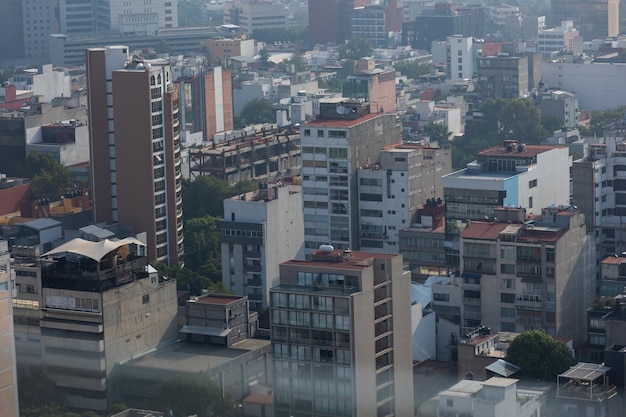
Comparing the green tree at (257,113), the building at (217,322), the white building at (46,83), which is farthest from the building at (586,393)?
the white building at (46,83)

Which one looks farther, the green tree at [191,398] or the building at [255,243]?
the building at [255,243]

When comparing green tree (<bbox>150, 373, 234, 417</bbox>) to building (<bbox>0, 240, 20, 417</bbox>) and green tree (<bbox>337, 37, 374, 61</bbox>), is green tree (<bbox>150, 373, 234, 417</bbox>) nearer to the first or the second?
building (<bbox>0, 240, 20, 417</bbox>)

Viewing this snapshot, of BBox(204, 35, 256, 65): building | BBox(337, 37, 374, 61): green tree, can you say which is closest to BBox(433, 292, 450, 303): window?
BBox(204, 35, 256, 65): building

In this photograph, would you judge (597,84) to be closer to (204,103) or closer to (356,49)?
(204,103)

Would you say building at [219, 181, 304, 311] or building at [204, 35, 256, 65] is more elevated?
building at [204, 35, 256, 65]

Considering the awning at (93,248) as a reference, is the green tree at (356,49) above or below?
above

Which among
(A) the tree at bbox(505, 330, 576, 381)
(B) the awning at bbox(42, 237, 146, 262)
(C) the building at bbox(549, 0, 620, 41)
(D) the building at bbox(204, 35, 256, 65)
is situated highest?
(C) the building at bbox(549, 0, 620, 41)

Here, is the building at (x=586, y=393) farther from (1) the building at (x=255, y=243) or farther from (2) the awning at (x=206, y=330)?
(1) the building at (x=255, y=243)
